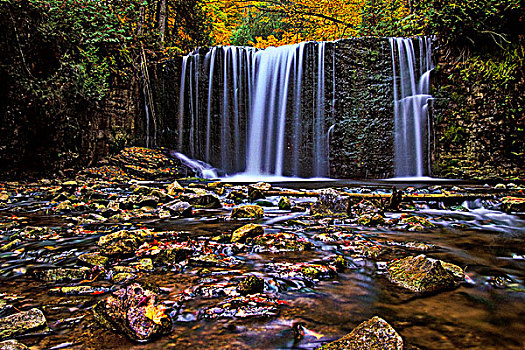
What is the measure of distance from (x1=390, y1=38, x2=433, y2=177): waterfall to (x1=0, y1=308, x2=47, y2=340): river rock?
30.9ft

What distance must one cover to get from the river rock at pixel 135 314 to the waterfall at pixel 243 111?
9035 millimetres

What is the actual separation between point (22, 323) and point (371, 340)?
4.31 feet

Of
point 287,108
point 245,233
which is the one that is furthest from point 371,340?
point 287,108

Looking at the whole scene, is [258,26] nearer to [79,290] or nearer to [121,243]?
[121,243]

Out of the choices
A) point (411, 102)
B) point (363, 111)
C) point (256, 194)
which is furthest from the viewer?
point (363, 111)

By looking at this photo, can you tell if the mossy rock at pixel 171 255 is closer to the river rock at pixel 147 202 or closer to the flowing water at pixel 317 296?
the flowing water at pixel 317 296

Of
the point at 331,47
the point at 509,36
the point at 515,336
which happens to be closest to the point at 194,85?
the point at 331,47

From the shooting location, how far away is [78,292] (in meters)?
1.56

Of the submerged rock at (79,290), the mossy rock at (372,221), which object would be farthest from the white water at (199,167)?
the submerged rock at (79,290)

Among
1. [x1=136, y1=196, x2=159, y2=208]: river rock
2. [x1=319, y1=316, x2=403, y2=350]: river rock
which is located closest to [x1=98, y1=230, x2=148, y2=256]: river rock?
[x1=319, y1=316, x2=403, y2=350]: river rock

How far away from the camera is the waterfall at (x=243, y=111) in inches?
406

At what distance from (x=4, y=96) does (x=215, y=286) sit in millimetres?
7668

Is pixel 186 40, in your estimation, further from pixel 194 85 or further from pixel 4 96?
pixel 4 96

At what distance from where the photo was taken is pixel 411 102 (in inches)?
364
